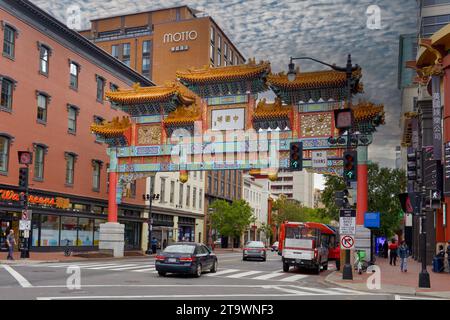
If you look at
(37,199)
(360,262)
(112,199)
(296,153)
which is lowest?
(360,262)

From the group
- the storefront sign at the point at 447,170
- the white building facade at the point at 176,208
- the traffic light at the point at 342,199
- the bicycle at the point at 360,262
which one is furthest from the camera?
the white building facade at the point at 176,208

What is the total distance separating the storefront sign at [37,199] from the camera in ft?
122

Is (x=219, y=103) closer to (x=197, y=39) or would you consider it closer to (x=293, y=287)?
(x=293, y=287)

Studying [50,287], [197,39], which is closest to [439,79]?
[50,287]

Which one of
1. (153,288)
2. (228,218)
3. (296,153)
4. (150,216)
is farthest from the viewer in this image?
(228,218)

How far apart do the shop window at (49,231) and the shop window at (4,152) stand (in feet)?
18.1

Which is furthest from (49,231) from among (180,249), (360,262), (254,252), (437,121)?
(437,121)

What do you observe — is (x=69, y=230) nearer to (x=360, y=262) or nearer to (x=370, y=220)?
(x=370, y=220)

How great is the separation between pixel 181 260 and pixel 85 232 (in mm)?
25978

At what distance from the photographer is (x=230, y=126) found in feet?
128

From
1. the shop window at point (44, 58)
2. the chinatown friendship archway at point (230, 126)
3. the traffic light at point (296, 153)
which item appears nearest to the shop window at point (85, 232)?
the chinatown friendship archway at point (230, 126)

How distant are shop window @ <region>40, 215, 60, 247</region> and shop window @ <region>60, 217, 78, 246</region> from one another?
2.34 feet

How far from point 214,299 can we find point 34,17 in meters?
32.1

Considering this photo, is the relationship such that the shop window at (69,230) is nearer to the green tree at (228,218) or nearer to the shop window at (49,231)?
the shop window at (49,231)
